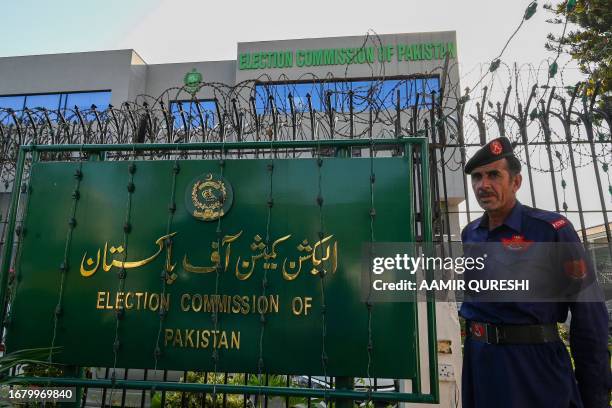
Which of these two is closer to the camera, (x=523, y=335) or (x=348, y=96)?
(x=523, y=335)

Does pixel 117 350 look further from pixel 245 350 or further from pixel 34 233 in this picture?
pixel 34 233

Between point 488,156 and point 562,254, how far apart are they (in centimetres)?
68

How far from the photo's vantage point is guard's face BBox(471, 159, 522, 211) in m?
2.32

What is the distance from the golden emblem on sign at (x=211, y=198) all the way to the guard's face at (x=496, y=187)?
1626mm

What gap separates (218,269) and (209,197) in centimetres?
50

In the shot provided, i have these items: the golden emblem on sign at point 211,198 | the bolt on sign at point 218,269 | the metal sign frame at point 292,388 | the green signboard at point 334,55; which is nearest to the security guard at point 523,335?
the metal sign frame at point 292,388

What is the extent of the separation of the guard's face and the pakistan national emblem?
5.32ft

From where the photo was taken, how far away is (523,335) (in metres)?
2.10

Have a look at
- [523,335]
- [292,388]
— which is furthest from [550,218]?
[292,388]

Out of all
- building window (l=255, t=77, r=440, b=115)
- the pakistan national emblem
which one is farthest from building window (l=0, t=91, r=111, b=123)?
the pakistan national emblem

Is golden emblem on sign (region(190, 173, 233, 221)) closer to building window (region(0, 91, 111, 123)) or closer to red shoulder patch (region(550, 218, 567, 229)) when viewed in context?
red shoulder patch (region(550, 218, 567, 229))

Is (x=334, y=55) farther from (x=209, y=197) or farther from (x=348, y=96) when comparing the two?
(x=209, y=197)

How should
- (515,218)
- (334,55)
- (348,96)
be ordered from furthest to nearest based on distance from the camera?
(334,55) < (348,96) < (515,218)

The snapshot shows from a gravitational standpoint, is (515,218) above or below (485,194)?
below
